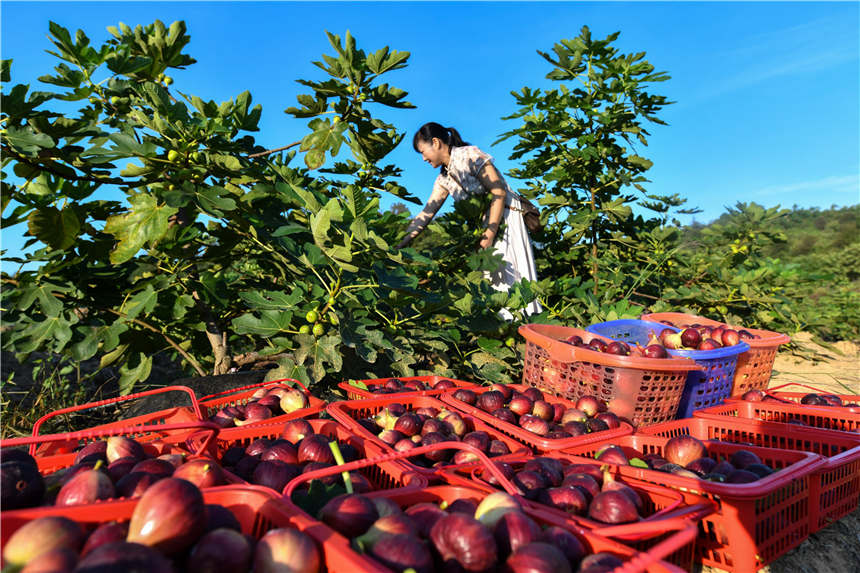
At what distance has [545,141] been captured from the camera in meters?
5.71

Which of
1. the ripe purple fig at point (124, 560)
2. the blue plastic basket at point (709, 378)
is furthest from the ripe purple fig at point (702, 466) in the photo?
the ripe purple fig at point (124, 560)

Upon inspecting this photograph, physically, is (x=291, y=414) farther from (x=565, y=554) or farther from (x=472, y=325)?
(x=472, y=325)

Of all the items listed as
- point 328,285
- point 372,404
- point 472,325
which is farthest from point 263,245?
point 472,325

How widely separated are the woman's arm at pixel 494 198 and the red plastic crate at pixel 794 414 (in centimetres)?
242

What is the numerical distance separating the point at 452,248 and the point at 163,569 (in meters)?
4.05

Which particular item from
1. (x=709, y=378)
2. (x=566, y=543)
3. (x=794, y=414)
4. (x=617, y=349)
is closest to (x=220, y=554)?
(x=566, y=543)

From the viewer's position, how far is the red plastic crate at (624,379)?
2.64 meters

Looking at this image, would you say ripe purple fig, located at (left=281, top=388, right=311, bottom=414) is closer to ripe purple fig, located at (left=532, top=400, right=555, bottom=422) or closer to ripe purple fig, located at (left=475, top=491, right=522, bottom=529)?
ripe purple fig, located at (left=532, top=400, right=555, bottom=422)

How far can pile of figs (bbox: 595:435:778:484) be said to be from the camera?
5.65ft

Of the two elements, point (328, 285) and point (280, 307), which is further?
point (328, 285)

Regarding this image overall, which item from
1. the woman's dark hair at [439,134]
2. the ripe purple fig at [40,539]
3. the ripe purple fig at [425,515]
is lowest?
the ripe purple fig at [425,515]

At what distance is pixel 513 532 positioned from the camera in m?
1.11

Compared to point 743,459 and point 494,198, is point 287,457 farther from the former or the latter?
point 494,198

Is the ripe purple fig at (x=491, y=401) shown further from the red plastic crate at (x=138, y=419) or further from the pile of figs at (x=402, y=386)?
the red plastic crate at (x=138, y=419)
